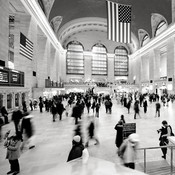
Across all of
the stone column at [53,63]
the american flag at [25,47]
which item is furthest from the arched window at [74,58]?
the american flag at [25,47]

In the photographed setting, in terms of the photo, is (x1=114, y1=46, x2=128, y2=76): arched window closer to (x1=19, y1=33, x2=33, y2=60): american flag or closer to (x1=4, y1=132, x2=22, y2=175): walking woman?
(x1=19, y1=33, x2=33, y2=60): american flag

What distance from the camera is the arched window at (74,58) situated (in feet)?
124

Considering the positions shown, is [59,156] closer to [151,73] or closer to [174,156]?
[174,156]

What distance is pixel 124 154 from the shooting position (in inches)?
101

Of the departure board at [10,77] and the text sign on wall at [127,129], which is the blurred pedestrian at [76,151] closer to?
the text sign on wall at [127,129]

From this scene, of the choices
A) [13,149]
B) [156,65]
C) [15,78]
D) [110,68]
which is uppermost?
[110,68]

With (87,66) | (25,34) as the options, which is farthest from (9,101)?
(87,66)

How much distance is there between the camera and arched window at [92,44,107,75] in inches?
1550

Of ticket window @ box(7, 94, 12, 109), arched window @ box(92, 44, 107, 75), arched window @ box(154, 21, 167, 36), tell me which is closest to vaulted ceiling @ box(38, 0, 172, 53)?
arched window @ box(154, 21, 167, 36)

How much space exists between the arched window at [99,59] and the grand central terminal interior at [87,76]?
31cm

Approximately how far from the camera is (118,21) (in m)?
10.8

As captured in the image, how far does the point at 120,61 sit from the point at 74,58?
1475cm

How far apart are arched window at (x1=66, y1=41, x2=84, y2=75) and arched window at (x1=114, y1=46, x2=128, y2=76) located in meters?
11.0

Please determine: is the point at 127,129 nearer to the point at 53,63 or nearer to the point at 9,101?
the point at 9,101
